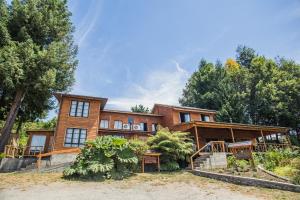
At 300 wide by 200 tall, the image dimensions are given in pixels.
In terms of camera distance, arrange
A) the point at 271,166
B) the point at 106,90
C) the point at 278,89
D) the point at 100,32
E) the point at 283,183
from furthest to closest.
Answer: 1. the point at 278,89
2. the point at 106,90
3. the point at 100,32
4. the point at 271,166
5. the point at 283,183

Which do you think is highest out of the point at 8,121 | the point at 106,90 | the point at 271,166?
the point at 106,90

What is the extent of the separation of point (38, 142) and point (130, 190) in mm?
15565

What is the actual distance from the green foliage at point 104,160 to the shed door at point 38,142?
10686 mm

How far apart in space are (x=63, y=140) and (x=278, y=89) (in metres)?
32.1

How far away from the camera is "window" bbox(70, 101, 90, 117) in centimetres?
1984

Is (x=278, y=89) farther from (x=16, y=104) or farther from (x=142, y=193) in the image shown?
(x=16, y=104)

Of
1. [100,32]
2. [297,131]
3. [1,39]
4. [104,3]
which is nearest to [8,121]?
[1,39]

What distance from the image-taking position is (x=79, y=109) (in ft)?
65.9

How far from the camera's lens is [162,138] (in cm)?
1628

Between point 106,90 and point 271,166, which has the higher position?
point 106,90

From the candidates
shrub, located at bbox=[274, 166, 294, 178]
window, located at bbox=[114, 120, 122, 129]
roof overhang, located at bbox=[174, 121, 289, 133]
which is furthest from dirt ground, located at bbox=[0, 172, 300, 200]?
window, located at bbox=[114, 120, 122, 129]

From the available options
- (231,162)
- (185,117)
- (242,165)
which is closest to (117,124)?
(185,117)

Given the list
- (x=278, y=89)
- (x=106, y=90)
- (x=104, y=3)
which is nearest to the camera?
(x=104, y=3)

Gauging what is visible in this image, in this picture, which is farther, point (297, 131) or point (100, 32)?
point (297, 131)
